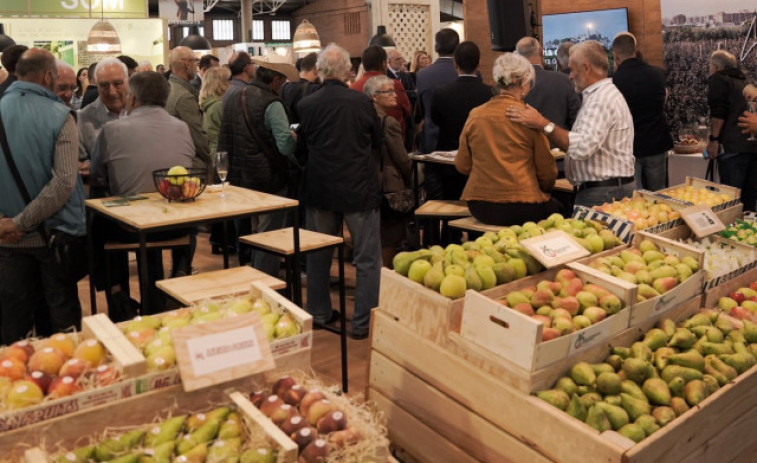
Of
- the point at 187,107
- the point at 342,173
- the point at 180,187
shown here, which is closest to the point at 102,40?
the point at 187,107

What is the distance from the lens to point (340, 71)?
452cm

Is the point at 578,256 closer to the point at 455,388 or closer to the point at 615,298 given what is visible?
the point at 615,298

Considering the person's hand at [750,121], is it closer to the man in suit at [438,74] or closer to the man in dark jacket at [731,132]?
the man in dark jacket at [731,132]

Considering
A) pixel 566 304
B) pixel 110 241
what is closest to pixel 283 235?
pixel 110 241

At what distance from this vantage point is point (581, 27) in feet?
28.9

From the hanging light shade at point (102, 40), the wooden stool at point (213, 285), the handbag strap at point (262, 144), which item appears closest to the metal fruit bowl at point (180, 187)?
the wooden stool at point (213, 285)

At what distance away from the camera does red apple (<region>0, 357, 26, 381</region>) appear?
6.44 feet

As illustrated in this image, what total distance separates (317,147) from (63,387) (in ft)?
9.39

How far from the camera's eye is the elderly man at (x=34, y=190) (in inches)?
140

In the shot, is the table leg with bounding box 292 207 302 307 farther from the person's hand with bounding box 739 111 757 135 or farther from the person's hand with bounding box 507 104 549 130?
the person's hand with bounding box 739 111 757 135

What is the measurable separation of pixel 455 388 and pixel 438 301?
1.01ft

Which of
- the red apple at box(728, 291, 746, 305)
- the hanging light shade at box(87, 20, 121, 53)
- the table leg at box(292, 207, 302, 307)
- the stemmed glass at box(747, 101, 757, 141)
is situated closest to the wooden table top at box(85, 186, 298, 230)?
the table leg at box(292, 207, 302, 307)

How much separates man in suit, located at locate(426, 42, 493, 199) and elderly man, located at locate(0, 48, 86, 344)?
8.83ft

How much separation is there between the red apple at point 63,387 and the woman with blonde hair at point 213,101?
4.45 meters
